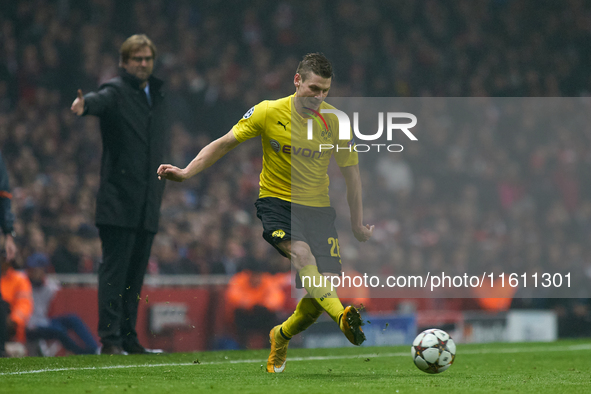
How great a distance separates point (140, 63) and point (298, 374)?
321 centimetres

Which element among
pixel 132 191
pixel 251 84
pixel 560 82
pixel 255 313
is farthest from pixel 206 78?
pixel 560 82

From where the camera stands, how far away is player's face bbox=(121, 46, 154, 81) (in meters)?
6.93

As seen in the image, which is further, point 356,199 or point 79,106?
point 79,106

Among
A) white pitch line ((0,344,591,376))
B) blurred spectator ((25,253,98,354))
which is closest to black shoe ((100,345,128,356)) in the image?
white pitch line ((0,344,591,376))

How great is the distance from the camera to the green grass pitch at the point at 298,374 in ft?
14.0

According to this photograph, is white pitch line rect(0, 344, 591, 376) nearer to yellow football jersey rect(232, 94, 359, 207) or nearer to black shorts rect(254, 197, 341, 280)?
black shorts rect(254, 197, 341, 280)

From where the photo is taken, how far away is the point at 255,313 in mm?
9812

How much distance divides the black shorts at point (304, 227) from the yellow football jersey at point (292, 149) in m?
Answer: 0.06

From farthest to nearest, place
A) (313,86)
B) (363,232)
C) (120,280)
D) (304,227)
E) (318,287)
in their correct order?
(120,280) → (363,232) → (304,227) → (313,86) → (318,287)

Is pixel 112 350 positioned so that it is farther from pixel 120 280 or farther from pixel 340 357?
pixel 340 357

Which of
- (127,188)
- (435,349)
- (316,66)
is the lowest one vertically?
(435,349)


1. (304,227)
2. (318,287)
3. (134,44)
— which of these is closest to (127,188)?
(134,44)

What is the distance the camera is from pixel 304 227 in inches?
205

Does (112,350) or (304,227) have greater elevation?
(304,227)
